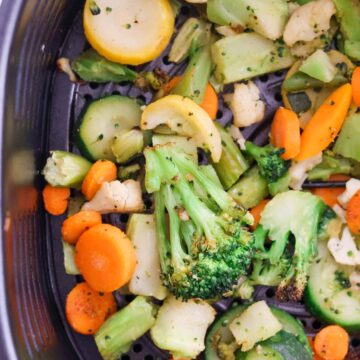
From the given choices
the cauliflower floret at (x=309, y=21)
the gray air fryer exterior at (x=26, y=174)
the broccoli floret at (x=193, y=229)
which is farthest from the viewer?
the cauliflower floret at (x=309, y=21)

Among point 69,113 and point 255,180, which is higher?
point 69,113

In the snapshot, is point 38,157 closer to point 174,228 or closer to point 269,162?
point 174,228

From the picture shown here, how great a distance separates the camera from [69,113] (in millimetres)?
1931

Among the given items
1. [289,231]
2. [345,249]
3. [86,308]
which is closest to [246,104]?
[289,231]

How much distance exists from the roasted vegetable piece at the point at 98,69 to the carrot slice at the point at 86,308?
525mm

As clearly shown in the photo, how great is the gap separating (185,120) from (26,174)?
0.40m

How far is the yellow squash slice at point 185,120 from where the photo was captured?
176 cm

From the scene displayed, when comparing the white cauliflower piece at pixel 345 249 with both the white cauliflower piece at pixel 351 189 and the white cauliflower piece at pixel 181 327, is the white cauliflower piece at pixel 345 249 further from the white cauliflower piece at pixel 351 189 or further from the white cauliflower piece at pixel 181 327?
the white cauliflower piece at pixel 181 327

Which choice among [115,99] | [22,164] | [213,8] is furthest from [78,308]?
[213,8]

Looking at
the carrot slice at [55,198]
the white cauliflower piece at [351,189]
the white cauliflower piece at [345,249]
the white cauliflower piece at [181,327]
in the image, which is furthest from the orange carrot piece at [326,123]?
the carrot slice at [55,198]

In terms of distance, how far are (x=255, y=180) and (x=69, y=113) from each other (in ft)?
1.69

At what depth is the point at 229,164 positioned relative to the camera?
73.0 inches

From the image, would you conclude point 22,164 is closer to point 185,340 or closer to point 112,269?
point 112,269

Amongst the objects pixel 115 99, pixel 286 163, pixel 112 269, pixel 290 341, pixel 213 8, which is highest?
pixel 213 8
